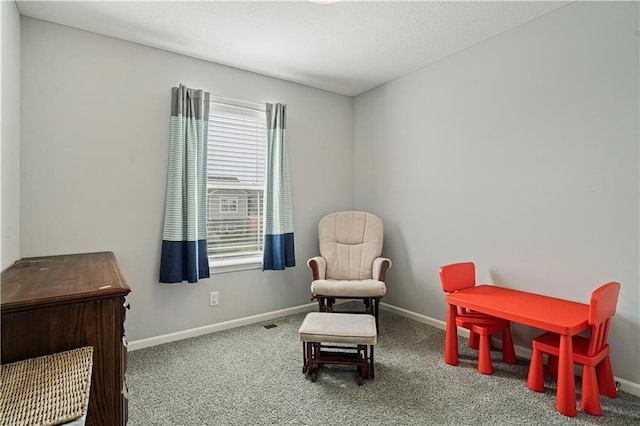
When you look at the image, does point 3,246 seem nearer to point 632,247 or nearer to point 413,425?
point 413,425

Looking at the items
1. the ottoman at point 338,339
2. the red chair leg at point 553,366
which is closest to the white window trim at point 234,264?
the ottoman at point 338,339

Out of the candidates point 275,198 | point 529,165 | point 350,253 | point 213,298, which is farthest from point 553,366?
point 213,298

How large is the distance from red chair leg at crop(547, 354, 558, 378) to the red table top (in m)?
0.36

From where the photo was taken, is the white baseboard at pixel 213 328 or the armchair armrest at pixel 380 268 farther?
the armchair armrest at pixel 380 268

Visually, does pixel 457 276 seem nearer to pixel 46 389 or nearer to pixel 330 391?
pixel 330 391

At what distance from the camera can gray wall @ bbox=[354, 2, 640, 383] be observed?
2.05 m

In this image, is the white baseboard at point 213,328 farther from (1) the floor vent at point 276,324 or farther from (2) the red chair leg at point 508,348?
(2) the red chair leg at point 508,348

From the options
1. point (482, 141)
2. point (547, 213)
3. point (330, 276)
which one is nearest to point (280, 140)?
point (330, 276)

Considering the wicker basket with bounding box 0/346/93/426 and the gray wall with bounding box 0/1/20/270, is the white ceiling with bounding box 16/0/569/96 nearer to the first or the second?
the gray wall with bounding box 0/1/20/270

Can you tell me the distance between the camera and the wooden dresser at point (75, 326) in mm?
1176

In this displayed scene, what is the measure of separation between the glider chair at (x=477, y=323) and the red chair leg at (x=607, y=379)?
0.52 meters

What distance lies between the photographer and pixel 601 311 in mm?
1831

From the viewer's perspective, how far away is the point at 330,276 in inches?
131

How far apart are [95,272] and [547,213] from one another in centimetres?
288
